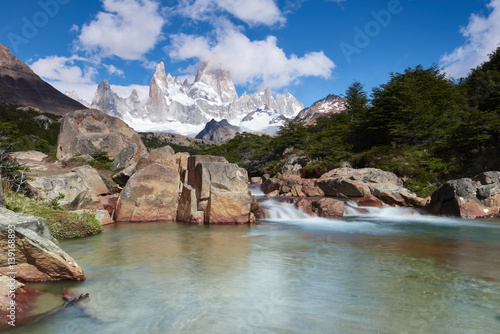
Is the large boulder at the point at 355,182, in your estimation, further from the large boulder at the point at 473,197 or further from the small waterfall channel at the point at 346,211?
the large boulder at the point at 473,197

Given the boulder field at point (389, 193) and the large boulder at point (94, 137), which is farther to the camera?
the large boulder at point (94, 137)

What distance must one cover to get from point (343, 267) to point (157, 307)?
399cm

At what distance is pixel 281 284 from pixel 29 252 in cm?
414

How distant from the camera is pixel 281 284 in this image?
554 centimetres

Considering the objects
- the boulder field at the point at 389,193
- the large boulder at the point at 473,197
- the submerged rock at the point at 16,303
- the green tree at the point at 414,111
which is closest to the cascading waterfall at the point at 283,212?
the boulder field at the point at 389,193

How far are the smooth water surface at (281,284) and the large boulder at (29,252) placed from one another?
0.66 ft

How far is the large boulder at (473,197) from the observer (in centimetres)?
1321

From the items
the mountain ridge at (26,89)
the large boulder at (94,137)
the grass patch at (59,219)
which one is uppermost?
the mountain ridge at (26,89)

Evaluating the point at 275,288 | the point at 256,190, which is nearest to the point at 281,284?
the point at 275,288

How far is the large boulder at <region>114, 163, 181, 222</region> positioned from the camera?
38.9 ft

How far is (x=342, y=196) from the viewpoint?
18.7 m

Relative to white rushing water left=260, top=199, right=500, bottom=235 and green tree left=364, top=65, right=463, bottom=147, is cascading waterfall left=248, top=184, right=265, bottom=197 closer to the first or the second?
white rushing water left=260, top=199, right=500, bottom=235

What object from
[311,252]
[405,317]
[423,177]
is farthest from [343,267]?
[423,177]

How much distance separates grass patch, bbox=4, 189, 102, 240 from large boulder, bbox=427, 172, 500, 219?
14843 millimetres
